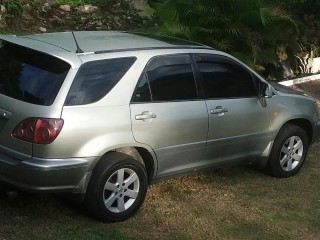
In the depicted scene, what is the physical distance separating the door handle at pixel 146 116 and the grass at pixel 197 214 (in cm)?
92

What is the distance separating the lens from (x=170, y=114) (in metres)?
5.04

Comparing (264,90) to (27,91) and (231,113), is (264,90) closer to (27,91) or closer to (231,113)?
(231,113)

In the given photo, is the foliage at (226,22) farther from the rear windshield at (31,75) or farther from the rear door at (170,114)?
the rear windshield at (31,75)

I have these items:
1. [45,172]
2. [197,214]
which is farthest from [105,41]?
[197,214]

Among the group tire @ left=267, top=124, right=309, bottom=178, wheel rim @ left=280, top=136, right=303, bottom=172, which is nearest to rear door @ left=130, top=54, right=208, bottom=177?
tire @ left=267, top=124, right=309, bottom=178

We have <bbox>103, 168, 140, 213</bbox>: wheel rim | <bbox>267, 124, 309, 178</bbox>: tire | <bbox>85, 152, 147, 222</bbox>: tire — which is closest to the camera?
<bbox>85, 152, 147, 222</bbox>: tire

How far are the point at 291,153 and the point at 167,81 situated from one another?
2141 millimetres

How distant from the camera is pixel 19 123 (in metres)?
4.41

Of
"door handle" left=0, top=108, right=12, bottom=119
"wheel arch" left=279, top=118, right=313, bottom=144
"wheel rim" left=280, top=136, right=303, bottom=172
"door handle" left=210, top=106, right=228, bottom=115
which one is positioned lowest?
"wheel rim" left=280, top=136, right=303, bottom=172

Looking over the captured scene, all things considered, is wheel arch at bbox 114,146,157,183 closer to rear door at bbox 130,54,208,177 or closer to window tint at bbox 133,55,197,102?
rear door at bbox 130,54,208,177

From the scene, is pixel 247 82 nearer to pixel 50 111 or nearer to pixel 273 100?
pixel 273 100

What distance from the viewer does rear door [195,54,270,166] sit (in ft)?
18.0

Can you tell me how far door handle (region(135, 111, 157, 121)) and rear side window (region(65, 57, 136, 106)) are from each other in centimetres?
35

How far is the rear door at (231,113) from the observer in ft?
18.0
